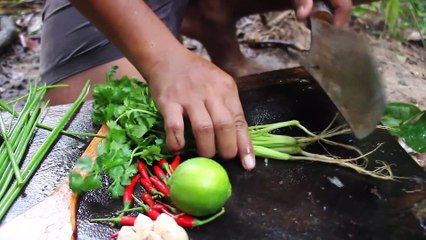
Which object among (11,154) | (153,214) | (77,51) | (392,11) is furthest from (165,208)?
(392,11)

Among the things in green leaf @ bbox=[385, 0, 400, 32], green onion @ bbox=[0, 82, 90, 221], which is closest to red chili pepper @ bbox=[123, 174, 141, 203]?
green onion @ bbox=[0, 82, 90, 221]

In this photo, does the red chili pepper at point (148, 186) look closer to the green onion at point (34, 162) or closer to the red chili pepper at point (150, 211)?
the red chili pepper at point (150, 211)

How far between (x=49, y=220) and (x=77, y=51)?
3.63 feet

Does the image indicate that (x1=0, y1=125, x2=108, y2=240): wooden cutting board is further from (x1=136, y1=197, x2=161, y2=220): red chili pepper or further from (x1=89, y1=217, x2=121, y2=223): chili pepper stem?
(x1=136, y1=197, x2=161, y2=220): red chili pepper

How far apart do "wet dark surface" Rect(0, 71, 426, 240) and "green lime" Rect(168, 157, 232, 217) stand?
3.1 inches

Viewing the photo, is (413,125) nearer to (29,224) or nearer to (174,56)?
(174,56)

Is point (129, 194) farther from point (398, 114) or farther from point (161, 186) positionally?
point (398, 114)

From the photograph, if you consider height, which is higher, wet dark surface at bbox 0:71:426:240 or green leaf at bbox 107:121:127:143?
green leaf at bbox 107:121:127:143

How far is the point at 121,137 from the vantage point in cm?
175

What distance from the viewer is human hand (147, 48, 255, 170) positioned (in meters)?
1.64

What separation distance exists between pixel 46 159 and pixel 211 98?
65cm

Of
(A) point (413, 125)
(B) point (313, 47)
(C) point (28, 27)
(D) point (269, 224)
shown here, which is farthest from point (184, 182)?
(C) point (28, 27)

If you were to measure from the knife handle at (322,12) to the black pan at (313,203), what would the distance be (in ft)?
1.52

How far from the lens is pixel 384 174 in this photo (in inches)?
67.6
